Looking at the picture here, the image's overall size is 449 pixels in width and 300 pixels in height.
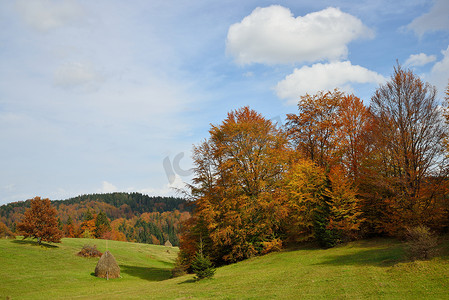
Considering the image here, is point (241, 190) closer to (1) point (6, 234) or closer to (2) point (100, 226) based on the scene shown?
(1) point (6, 234)

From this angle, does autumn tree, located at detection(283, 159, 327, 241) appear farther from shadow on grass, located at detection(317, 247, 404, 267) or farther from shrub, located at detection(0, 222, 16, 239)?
shrub, located at detection(0, 222, 16, 239)

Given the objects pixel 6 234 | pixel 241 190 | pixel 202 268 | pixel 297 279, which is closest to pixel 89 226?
pixel 6 234

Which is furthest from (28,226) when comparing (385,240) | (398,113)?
(398,113)

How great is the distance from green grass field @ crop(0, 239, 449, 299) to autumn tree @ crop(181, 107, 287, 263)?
9.24 ft

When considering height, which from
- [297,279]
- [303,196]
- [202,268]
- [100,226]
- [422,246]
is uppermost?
[303,196]

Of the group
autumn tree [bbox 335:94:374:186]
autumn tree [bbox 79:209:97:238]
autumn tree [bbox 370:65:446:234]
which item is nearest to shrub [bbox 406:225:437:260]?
autumn tree [bbox 370:65:446:234]

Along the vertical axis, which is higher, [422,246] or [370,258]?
[422,246]

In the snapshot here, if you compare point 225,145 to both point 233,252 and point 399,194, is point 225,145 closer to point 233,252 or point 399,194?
point 233,252

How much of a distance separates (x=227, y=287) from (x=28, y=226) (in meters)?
38.9

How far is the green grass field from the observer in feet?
45.9

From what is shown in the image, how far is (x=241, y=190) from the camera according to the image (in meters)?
32.2

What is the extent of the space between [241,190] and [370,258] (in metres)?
14.8

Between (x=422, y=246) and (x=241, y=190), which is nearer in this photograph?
(x=422, y=246)

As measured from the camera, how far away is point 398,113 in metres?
25.8
